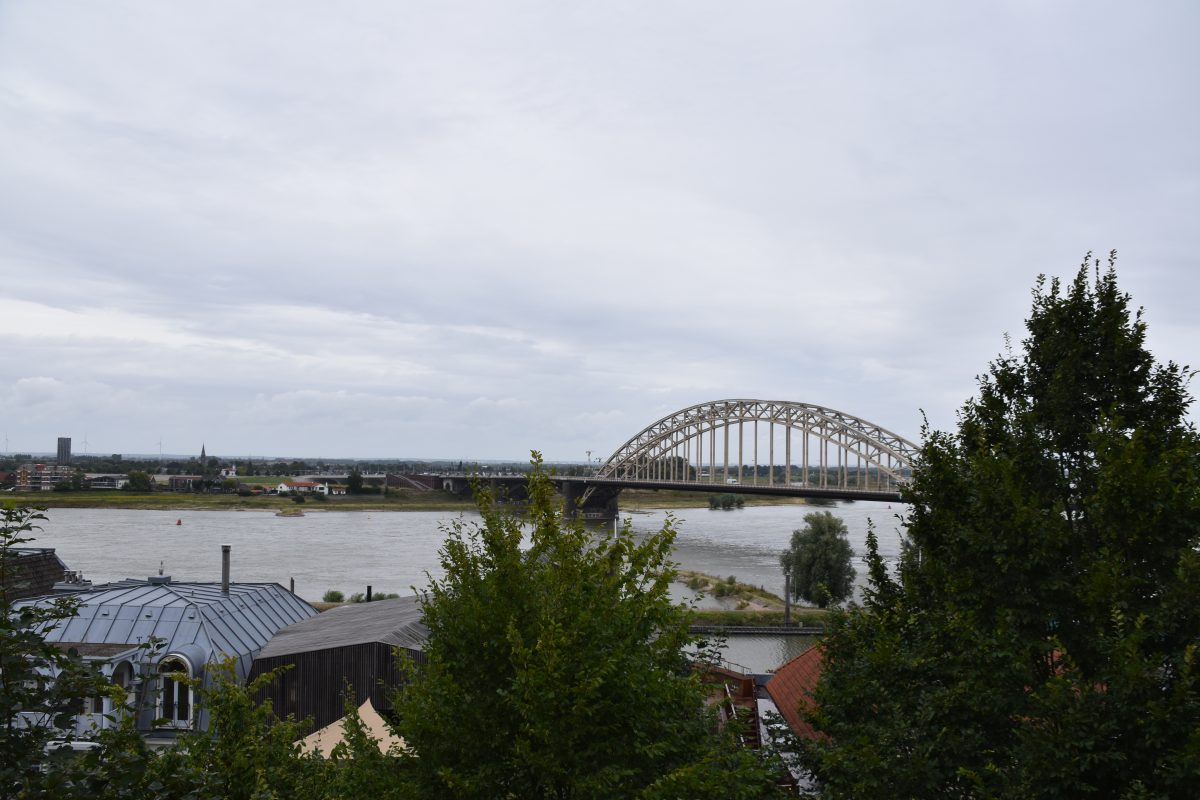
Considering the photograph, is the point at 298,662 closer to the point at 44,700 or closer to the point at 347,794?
the point at 347,794

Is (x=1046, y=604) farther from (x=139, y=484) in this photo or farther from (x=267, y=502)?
(x=139, y=484)

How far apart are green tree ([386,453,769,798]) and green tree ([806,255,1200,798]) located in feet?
5.06

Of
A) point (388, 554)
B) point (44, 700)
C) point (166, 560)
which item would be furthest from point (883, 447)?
point (44, 700)

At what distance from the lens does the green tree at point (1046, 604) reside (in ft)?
18.8

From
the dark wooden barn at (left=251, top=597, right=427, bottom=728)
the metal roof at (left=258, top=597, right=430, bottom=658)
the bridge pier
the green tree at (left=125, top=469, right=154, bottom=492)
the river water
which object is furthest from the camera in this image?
the green tree at (left=125, top=469, right=154, bottom=492)

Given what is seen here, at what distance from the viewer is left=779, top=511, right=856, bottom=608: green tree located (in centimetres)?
3766

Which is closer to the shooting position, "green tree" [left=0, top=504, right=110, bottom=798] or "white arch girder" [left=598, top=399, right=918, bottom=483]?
"green tree" [left=0, top=504, right=110, bottom=798]

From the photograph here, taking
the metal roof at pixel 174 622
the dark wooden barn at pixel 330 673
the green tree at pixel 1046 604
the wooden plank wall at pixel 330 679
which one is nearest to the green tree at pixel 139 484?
the metal roof at pixel 174 622

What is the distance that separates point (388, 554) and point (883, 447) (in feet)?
128

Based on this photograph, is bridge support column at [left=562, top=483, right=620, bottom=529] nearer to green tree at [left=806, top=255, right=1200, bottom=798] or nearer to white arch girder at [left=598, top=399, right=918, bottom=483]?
white arch girder at [left=598, top=399, right=918, bottom=483]

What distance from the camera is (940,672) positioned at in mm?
7051

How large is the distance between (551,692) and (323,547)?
184 feet

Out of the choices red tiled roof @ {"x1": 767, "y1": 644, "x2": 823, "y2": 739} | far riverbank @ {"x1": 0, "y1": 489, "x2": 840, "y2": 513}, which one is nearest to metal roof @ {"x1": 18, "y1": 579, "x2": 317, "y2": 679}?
red tiled roof @ {"x1": 767, "y1": 644, "x2": 823, "y2": 739}

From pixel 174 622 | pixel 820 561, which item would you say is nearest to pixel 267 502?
pixel 820 561
